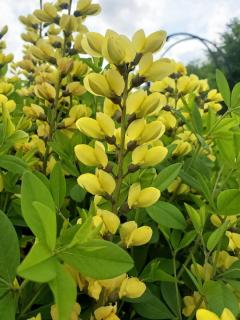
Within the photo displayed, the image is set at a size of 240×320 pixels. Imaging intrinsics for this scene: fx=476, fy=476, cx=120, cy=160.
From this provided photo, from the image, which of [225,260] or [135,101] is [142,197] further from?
[225,260]

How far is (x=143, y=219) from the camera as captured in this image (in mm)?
794

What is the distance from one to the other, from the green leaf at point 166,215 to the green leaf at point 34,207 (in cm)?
23

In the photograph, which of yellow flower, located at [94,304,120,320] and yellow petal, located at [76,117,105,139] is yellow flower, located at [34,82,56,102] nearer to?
yellow petal, located at [76,117,105,139]

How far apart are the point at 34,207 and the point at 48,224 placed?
0.08 ft

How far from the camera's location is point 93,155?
2.01 feet

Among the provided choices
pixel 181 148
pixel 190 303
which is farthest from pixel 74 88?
pixel 190 303

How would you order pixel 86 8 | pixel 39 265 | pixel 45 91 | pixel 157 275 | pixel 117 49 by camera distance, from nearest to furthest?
pixel 39 265 < pixel 117 49 < pixel 157 275 < pixel 45 91 < pixel 86 8

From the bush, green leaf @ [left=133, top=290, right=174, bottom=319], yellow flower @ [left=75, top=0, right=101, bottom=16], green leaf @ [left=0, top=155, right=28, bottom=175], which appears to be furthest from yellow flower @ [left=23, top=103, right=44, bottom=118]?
green leaf @ [left=133, top=290, right=174, bottom=319]

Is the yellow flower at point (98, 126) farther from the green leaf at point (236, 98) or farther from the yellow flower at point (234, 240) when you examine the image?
the green leaf at point (236, 98)

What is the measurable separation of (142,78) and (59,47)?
562mm

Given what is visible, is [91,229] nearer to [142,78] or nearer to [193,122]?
[142,78]

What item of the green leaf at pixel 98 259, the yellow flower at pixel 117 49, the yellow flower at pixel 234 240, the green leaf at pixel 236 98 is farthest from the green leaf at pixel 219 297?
the green leaf at pixel 236 98

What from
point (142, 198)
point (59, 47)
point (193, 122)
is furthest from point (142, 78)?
point (59, 47)

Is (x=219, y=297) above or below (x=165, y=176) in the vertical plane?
below
